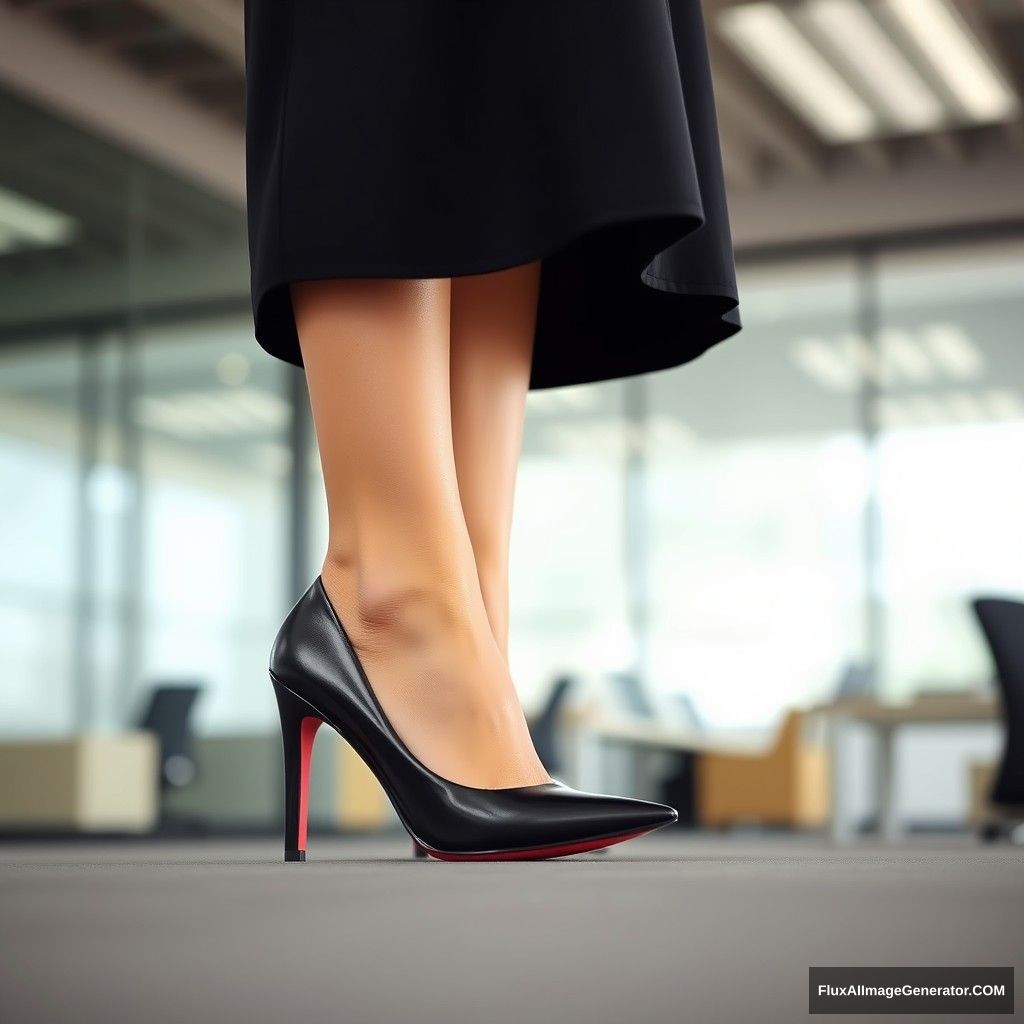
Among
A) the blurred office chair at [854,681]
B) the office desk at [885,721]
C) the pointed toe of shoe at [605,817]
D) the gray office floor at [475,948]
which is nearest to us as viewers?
the gray office floor at [475,948]

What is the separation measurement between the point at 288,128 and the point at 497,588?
33 cm

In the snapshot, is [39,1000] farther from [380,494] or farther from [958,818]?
[958,818]

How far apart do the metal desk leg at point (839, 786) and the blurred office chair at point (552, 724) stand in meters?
2.55

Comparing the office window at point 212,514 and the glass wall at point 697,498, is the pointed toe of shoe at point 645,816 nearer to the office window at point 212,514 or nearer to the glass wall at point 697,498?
the glass wall at point 697,498

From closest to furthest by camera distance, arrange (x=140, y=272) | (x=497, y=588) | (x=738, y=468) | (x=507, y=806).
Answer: (x=507, y=806) < (x=497, y=588) < (x=140, y=272) < (x=738, y=468)

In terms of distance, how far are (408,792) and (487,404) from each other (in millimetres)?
297

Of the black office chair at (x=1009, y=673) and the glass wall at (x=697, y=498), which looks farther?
the glass wall at (x=697, y=498)

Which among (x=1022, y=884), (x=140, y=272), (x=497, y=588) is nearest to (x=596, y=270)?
(x=497, y=588)

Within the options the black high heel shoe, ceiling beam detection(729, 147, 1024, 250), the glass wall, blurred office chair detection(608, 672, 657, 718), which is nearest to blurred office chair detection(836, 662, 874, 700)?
the glass wall

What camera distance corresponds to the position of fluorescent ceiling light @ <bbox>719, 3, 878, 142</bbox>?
6930 mm

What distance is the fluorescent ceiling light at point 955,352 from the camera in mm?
8914

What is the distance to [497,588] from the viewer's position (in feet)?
3.24

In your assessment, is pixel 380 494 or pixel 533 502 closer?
pixel 380 494

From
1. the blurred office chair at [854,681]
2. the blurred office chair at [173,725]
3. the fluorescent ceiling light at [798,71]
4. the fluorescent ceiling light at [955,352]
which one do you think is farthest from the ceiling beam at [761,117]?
the blurred office chair at [173,725]
